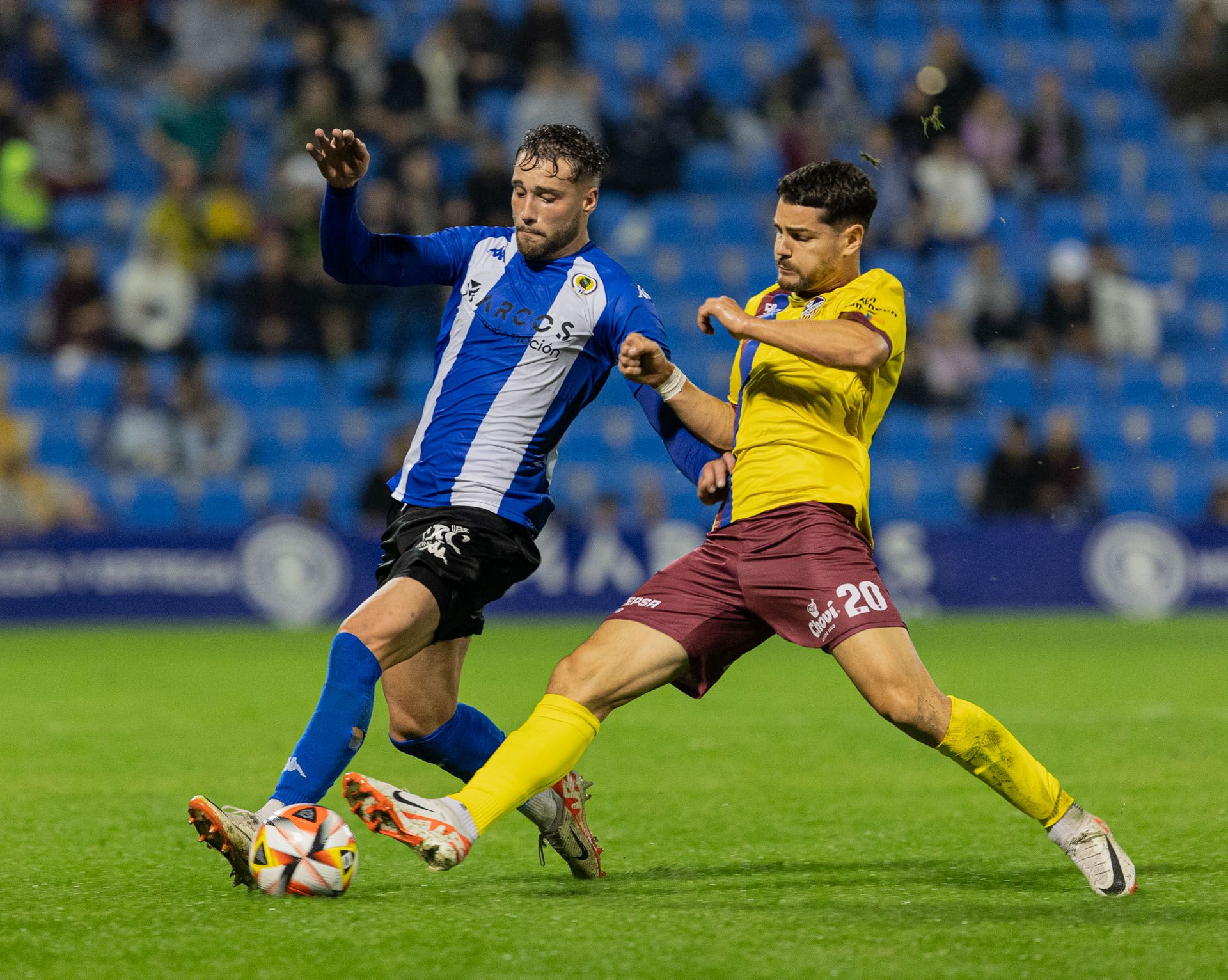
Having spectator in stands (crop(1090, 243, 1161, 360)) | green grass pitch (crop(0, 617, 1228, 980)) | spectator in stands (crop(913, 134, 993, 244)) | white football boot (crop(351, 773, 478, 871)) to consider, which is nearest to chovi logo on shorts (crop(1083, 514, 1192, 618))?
spectator in stands (crop(1090, 243, 1161, 360))

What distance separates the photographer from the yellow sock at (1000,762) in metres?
4.68

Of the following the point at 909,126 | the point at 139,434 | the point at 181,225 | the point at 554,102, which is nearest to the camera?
the point at 909,126

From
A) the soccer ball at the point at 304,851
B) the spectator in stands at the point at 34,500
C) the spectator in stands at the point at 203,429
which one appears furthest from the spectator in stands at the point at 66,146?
the soccer ball at the point at 304,851

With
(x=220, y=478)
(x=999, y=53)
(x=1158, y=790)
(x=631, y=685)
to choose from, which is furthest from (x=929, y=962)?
(x=999, y=53)

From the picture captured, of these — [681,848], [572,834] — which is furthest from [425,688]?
[681,848]

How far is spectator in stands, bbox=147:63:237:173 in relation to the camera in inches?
679

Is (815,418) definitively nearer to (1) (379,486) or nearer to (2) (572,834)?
(2) (572,834)

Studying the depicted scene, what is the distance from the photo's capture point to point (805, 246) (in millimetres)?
4953

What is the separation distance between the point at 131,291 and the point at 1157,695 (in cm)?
1005

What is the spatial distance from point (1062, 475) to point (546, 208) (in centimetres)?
1108

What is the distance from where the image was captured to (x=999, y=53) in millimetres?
19594

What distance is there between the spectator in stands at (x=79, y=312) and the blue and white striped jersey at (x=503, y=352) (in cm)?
1114

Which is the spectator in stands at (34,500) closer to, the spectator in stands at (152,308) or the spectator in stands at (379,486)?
the spectator in stands at (152,308)

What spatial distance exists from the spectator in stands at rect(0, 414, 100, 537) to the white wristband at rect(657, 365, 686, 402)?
34.6 ft
